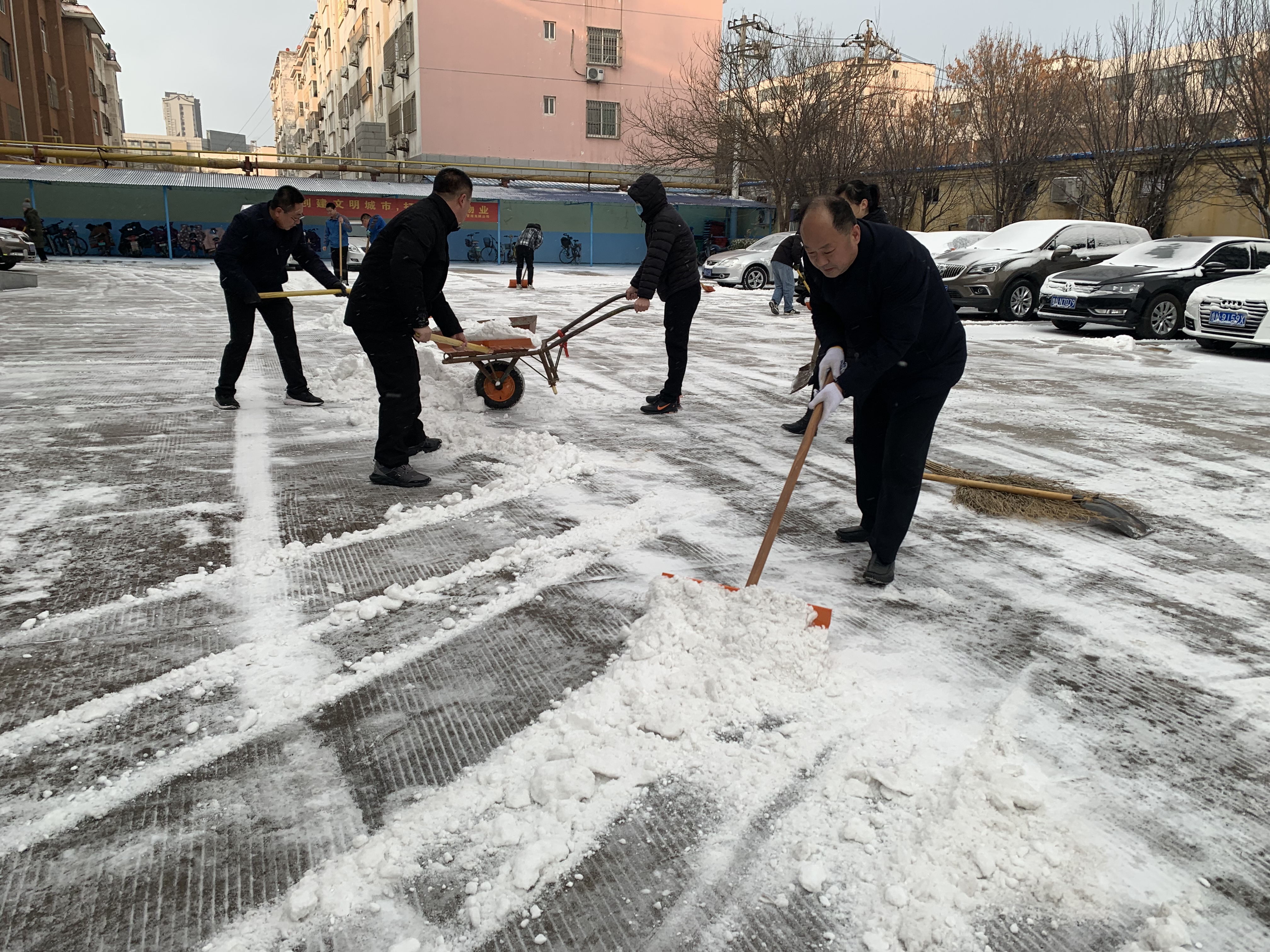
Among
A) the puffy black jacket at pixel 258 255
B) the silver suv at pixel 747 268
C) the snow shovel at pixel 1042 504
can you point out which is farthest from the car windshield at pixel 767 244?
the snow shovel at pixel 1042 504

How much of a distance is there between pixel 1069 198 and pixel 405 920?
29.2 metres

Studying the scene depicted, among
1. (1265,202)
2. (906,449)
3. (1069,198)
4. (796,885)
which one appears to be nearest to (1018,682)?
(906,449)

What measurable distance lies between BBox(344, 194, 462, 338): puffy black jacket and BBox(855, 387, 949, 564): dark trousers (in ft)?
8.38

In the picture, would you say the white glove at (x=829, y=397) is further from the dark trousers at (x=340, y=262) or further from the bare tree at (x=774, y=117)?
the bare tree at (x=774, y=117)

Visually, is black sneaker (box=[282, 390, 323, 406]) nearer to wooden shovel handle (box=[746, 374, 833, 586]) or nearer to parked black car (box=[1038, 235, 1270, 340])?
wooden shovel handle (box=[746, 374, 833, 586])

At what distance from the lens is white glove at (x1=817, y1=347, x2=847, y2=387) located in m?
3.68

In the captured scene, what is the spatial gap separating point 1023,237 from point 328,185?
23.8 metres

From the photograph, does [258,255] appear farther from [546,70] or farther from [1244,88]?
[546,70]

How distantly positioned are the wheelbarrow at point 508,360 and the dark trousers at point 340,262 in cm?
714

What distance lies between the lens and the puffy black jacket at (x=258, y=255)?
6.58m

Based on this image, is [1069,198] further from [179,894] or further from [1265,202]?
[179,894]

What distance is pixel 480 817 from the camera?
228 centimetres

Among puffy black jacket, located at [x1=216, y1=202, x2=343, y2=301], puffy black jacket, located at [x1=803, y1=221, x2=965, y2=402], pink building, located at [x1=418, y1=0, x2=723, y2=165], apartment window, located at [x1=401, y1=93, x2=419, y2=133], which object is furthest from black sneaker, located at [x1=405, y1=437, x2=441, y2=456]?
apartment window, located at [x1=401, y1=93, x2=419, y2=133]

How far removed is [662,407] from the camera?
23.5 ft
